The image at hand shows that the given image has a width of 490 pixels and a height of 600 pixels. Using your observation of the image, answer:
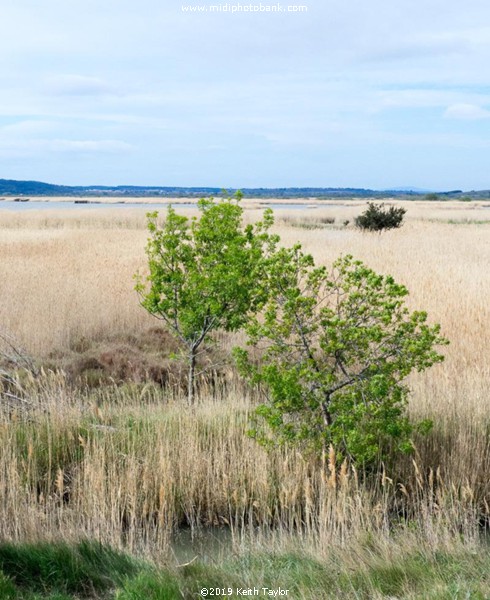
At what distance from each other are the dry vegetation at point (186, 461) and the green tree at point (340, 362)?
15.1 inches

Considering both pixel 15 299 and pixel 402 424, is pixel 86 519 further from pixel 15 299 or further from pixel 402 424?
pixel 15 299

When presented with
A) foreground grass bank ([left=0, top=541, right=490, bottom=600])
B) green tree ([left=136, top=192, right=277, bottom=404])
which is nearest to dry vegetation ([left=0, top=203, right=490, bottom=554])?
foreground grass bank ([left=0, top=541, right=490, bottom=600])

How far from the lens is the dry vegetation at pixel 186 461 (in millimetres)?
6273

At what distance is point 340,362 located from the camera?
7254 millimetres

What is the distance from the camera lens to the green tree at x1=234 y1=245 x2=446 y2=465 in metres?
7.05

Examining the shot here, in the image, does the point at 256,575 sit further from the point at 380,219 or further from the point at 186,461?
the point at 380,219

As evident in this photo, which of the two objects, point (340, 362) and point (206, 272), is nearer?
point (340, 362)

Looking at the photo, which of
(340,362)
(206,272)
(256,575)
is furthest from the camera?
(206,272)

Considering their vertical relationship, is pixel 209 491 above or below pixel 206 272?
below

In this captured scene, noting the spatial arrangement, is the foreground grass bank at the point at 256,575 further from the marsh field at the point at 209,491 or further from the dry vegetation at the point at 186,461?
the dry vegetation at the point at 186,461

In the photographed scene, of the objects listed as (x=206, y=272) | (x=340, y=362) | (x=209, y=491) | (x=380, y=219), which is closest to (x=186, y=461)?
(x=209, y=491)

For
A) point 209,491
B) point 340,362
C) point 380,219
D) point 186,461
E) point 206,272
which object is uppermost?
point 380,219

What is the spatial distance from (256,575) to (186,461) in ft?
7.94

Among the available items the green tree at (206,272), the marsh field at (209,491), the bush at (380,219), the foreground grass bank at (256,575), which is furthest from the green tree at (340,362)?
the bush at (380,219)
